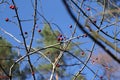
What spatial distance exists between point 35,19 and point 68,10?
1.72m

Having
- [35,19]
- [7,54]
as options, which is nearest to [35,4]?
[35,19]

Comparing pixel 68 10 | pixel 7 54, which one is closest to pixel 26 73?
pixel 7 54

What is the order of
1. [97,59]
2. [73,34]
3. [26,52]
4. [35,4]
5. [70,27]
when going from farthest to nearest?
[97,59], [70,27], [73,34], [26,52], [35,4]

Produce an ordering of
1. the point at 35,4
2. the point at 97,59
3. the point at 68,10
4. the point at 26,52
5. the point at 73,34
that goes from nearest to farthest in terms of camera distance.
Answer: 1. the point at 68,10
2. the point at 35,4
3. the point at 26,52
4. the point at 73,34
5. the point at 97,59

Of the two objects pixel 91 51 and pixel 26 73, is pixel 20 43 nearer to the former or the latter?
pixel 91 51

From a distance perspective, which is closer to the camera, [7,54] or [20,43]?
[20,43]

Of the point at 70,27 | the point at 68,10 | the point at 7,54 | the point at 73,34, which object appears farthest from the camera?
the point at 7,54

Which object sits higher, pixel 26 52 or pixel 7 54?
pixel 26 52

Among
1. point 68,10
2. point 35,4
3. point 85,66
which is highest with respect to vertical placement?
point 68,10

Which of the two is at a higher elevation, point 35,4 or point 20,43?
point 35,4

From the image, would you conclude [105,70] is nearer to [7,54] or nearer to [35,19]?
[35,19]

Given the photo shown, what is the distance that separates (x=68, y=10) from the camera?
3.77 feet

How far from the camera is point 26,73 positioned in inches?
696

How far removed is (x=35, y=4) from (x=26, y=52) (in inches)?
18.5
